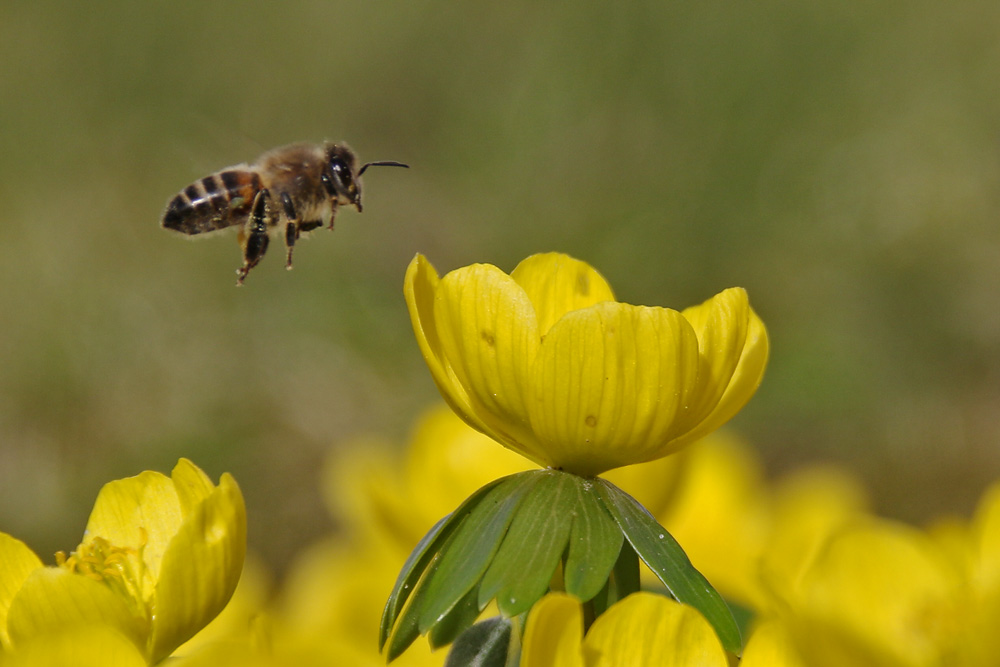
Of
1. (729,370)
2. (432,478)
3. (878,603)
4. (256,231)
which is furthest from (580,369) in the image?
(256,231)

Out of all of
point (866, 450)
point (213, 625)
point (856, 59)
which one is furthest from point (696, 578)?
point (856, 59)

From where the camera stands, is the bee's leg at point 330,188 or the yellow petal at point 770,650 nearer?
the yellow petal at point 770,650

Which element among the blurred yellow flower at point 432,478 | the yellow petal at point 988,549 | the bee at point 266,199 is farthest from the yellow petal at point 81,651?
the bee at point 266,199

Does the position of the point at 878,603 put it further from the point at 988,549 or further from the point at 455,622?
the point at 455,622

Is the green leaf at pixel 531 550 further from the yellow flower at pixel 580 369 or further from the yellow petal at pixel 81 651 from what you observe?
the yellow petal at pixel 81 651

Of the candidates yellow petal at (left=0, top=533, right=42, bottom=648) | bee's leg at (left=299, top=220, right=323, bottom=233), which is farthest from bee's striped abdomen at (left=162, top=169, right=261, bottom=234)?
yellow petal at (left=0, top=533, right=42, bottom=648)

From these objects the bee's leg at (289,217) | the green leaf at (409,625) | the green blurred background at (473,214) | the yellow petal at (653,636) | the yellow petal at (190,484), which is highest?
the bee's leg at (289,217)

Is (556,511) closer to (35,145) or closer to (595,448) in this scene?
(595,448)
